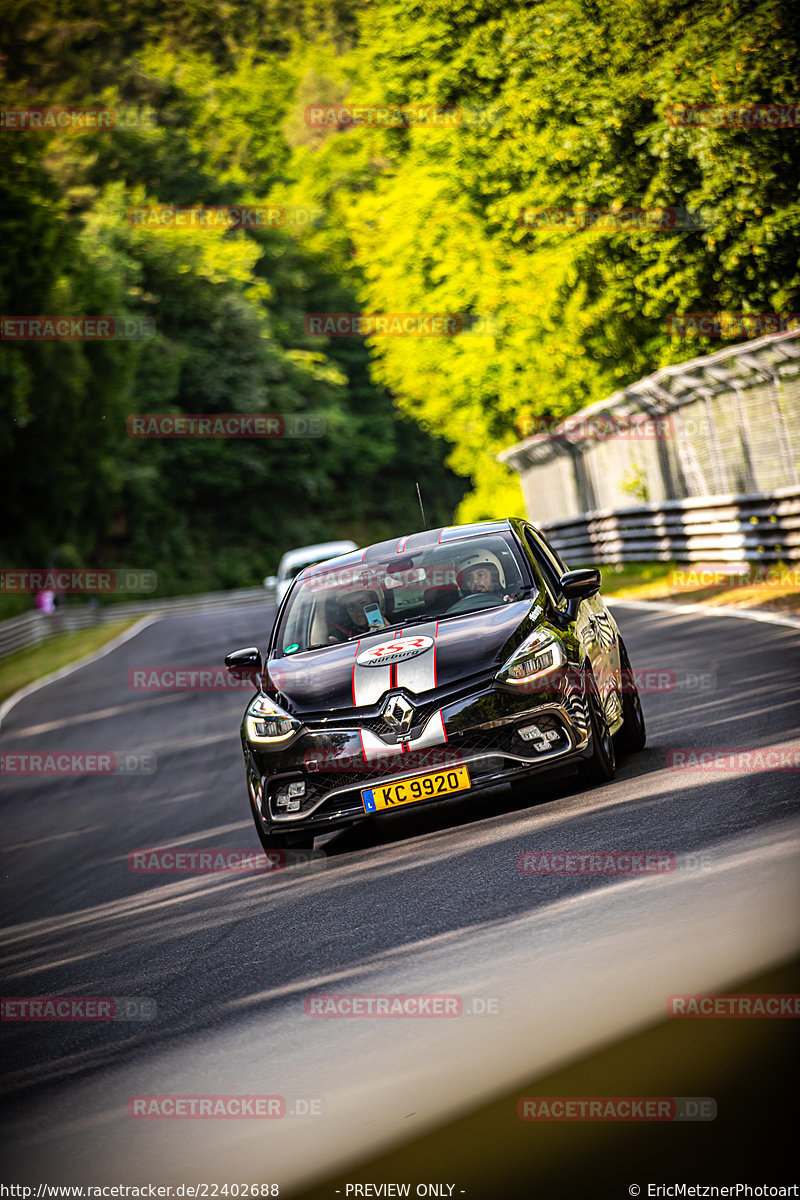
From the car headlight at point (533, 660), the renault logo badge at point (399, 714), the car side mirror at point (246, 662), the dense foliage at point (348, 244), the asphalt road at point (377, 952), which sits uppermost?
Answer: the dense foliage at point (348, 244)

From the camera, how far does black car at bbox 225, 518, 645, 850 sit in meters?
7.73

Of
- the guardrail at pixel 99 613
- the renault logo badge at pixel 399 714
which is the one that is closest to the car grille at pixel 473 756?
the renault logo badge at pixel 399 714

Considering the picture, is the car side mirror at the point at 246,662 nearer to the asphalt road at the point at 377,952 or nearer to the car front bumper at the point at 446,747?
the car front bumper at the point at 446,747

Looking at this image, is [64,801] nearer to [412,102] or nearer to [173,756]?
[173,756]

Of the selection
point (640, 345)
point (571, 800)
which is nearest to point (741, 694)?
Result: point (571, 800)

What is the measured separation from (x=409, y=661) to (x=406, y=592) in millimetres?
974

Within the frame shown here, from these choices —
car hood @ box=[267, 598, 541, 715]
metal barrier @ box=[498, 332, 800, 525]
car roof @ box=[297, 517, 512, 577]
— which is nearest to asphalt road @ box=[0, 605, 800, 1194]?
car hood @ box=[267, 598, 541, 715]

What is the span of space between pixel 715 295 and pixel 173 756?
561 inches

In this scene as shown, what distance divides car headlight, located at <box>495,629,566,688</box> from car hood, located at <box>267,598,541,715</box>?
0.19ft

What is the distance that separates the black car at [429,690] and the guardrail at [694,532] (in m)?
9.31

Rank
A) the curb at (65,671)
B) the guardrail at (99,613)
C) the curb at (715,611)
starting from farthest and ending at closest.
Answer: the guardrail at (99,613)
the curb at (65,671)
the curb at (715,611)

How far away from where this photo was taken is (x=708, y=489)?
2241 centimetres

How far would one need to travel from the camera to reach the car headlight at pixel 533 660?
25.7ft

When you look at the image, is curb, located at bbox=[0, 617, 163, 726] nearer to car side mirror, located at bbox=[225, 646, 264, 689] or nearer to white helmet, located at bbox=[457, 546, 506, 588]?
car side mirror, located at bbox=[225, 646, 264, 689]
